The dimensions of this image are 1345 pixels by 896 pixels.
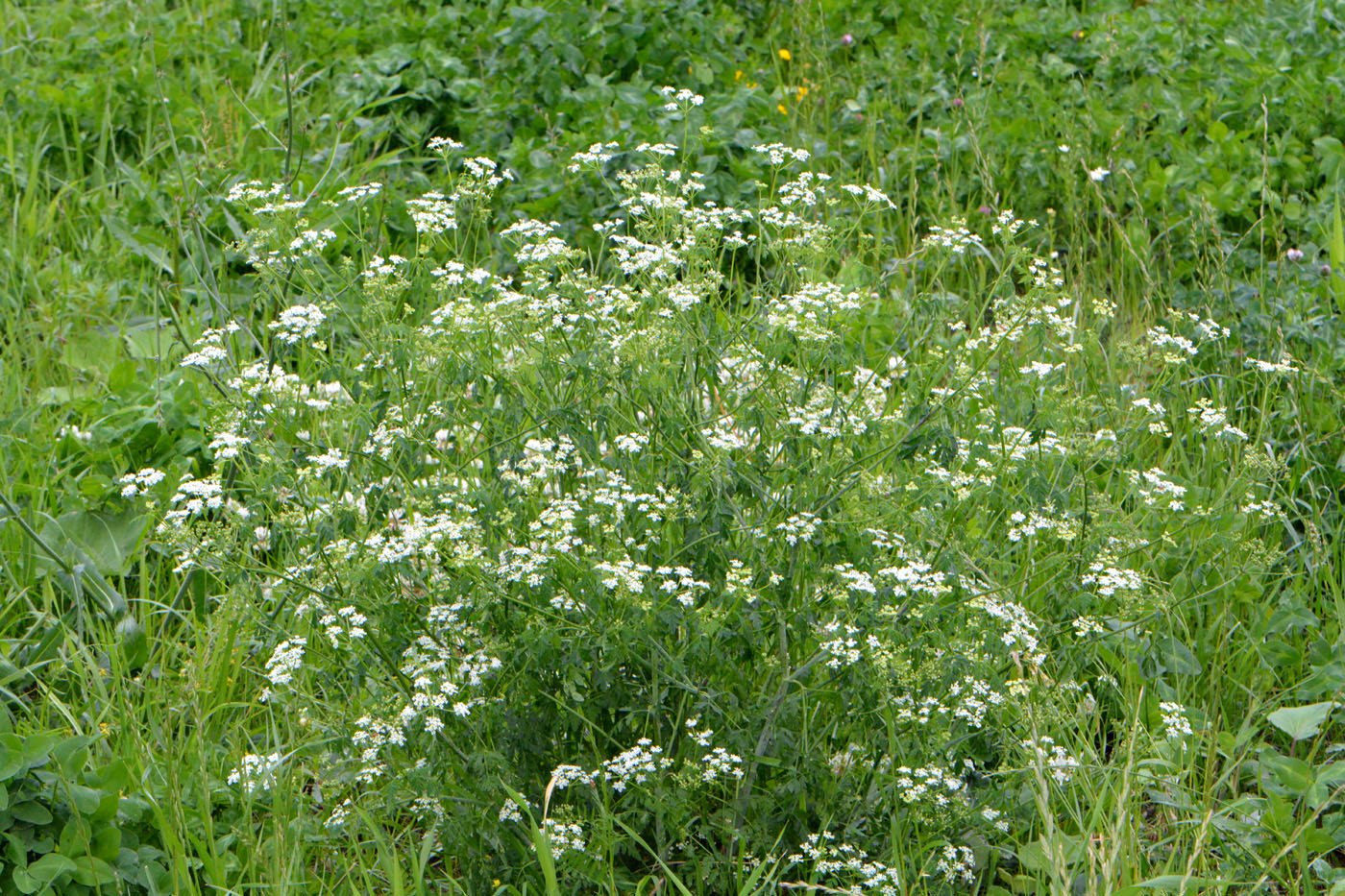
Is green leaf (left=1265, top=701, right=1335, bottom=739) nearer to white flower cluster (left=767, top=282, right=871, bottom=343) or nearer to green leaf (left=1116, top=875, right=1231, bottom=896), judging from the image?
green leaf (left=1116, top=875, right=1231, bottom=896)

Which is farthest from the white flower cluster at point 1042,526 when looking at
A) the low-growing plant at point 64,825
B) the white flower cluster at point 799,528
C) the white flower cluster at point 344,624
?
the low-growing plant at point 64,825

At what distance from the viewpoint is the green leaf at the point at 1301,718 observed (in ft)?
8.23

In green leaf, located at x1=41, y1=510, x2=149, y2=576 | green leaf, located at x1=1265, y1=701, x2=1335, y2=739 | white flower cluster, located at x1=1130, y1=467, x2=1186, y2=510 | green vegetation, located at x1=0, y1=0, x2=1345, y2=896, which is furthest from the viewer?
green leaf, located at x1=41, y1=510, x2=149, y2=576

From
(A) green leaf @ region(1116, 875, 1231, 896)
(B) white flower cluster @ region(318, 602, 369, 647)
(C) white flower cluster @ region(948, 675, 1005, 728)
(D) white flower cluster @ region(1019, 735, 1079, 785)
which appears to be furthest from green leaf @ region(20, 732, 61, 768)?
(A) green leaf @ region(1116, 875, 1231, 896)

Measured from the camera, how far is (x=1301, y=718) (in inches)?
99.9

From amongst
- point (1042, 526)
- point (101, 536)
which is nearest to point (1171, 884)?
point (1042, 526)

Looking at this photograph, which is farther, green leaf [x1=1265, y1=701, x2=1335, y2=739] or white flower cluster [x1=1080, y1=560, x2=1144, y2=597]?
green leaf [x1=1265, y1=701, x2=1335, y2=739]

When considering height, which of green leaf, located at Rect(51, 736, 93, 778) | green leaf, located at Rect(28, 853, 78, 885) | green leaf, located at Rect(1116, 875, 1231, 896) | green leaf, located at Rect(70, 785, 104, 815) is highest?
green leaf, located at Rect(1116, 875, 1231, 896)

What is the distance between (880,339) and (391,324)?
5.74 ft

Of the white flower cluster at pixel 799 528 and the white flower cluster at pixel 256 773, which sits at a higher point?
the white flower cluster at pixel 799 528

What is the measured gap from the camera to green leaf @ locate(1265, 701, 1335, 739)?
2.51 metres

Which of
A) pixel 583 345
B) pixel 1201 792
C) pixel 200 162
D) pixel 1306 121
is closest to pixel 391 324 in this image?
pixel 583 345

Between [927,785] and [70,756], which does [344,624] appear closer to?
[70,756]

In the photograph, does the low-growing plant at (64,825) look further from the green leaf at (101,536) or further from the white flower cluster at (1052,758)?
the white flower cluster at (1052,758)
